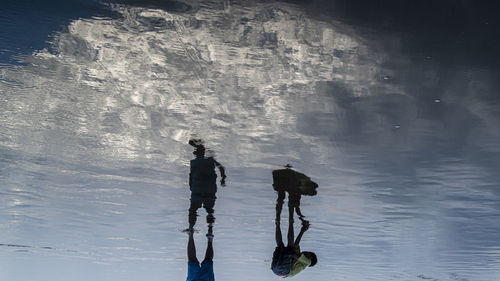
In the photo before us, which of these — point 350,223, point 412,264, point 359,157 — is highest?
point 359,157

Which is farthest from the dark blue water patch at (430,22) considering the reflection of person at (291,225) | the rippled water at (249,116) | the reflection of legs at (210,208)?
the reflection of legs at (210,208)

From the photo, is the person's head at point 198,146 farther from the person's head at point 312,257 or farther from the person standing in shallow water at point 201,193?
the person's head at point 312,257

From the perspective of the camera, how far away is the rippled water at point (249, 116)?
28.8 ft

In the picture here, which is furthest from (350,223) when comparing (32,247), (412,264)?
(32,247)

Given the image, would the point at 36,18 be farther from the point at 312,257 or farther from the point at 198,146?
the point at 312,257

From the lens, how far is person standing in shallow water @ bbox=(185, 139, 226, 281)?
11.7 meters

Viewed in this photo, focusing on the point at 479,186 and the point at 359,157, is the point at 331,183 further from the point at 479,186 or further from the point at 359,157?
the point at 479,186

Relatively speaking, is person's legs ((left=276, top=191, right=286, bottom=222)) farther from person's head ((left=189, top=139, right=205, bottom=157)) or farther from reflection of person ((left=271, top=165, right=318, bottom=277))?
person's head ((left=189, top=139, right=205, bottom=157))

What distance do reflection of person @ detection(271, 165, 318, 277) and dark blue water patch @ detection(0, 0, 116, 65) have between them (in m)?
7.49

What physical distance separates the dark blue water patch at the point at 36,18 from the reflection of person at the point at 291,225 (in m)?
7.49

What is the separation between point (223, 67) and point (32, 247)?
31931 mm

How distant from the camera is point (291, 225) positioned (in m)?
15.9

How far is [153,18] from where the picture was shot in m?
8.51

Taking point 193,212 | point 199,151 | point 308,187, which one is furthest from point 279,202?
point 199,151
